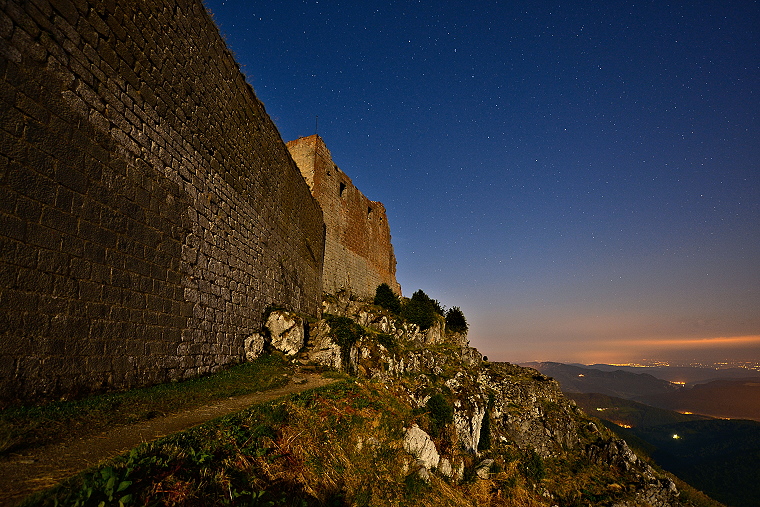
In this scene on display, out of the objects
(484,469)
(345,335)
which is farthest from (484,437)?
(345,335)

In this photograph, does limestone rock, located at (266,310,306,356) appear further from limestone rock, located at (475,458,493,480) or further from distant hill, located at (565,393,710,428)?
distant hill, located at (565,393,710,428)

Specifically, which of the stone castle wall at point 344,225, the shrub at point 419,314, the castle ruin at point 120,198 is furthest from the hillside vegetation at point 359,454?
the shrub at point 419,314

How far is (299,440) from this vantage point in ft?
16.9

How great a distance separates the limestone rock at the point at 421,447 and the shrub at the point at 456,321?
27747 mm

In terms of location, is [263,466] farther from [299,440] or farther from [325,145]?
[325,145]

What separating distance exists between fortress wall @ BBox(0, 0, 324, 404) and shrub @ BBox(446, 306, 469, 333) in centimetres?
2800

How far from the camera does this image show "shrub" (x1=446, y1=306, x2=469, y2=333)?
3547 centimetres

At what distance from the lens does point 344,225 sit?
26578mm

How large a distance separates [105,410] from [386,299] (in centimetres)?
2607

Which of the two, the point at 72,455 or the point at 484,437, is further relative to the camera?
the point at 484,437

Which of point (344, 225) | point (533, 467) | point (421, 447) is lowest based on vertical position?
point (533, 467)

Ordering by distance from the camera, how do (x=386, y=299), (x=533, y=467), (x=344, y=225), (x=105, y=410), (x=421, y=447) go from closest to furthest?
(x=105, y=410), (x=421, y=447), (x=533, y=467), (x=344, y=225), (x=386, y=299)

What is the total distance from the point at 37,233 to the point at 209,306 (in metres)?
4.09

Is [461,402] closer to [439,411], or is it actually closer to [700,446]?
[439,411]
